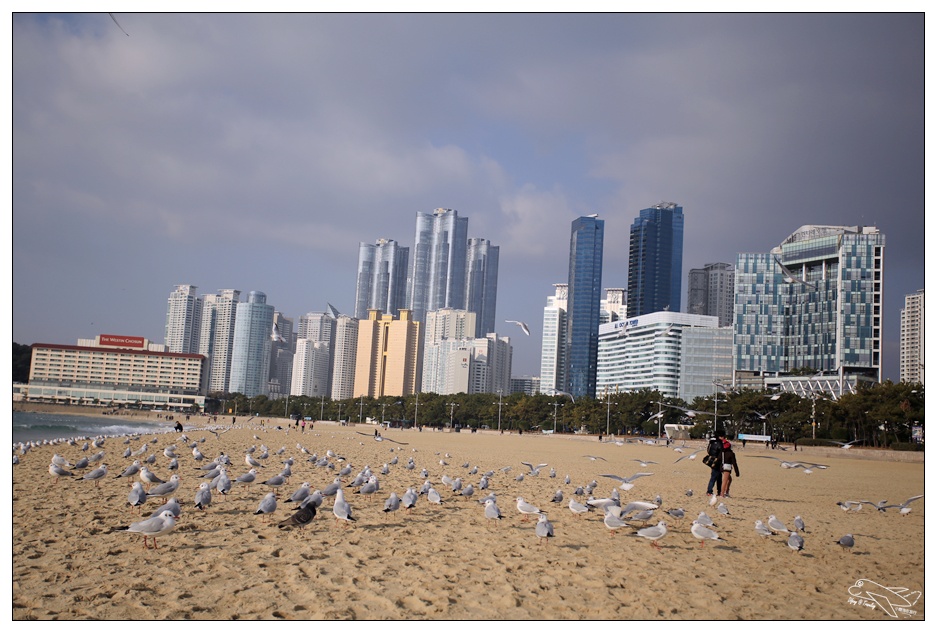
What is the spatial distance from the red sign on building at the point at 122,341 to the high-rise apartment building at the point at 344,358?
6101 centimetres

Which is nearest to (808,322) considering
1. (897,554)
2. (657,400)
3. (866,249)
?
(866,249)

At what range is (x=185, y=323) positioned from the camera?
98062 mm

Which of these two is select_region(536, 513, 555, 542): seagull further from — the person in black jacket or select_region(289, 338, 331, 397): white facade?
select_region(289, 338, 331, 397): white facade

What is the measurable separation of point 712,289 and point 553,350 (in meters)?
46.0

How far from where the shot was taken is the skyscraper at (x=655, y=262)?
175125 mm

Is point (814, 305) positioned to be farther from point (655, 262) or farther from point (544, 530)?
point (655, 262)

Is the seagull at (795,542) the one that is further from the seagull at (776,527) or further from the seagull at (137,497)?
the seagull at (137,497)

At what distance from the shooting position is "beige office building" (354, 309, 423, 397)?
5148 inches

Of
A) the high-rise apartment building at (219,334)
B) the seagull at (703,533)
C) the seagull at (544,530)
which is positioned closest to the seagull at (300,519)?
the seagull at (544,530)

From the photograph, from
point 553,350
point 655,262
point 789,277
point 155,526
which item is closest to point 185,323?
point 789,277

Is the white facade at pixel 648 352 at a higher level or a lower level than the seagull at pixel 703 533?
higher

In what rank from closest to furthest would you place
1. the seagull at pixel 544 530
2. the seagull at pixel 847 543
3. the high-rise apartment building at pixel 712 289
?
the seagull at pixel 544 530
the seagull at pixel 847 543
the high-rise apartment building at pixel 712 289

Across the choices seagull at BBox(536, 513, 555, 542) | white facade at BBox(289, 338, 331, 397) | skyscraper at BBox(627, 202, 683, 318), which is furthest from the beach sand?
skyscraper at BBox(627, 202, 683, 318)
